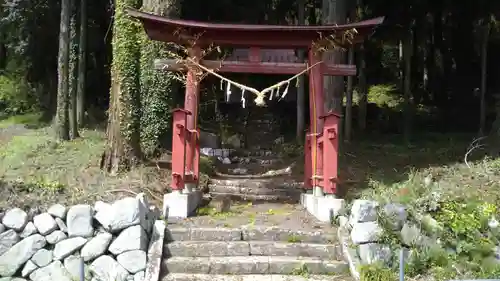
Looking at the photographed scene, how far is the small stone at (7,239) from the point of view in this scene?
6.50 m

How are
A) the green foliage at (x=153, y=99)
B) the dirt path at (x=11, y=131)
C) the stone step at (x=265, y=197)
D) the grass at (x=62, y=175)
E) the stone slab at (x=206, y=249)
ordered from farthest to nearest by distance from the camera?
1. the dirt path at (x=11, y=131)
2. the green foliage at (x=153, y=99)
3. the stone step at (x=265, y=197)
4. the grass at (x=62, y=175)
5. the stone slab at (x=206, y=249)

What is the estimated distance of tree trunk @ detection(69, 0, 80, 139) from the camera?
14.9 metres

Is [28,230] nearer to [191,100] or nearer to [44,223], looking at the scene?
[44,223]

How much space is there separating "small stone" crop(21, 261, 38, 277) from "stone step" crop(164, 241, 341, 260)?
65.4 inches

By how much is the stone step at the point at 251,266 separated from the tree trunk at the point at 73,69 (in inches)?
358

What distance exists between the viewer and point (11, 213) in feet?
21.7

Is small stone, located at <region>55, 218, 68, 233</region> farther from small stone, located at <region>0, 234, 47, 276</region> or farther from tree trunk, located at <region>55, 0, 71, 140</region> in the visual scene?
tree trunk, located at <region>55, 0, 71, 140</region>

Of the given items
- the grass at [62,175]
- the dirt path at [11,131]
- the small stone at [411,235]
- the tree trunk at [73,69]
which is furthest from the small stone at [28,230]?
the dirt path at [11,131]

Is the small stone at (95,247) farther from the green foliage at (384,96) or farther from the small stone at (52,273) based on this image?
the green foliage at (384,96)

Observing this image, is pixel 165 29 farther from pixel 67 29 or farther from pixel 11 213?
pixel 67 29

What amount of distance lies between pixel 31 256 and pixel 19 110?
1585cm

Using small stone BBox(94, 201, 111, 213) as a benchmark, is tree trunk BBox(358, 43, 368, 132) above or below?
above

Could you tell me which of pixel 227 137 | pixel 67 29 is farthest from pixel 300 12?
pixel 67 29

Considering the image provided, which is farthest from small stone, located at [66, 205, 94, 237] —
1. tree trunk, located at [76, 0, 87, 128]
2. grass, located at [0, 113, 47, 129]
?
grass, located at [0, 113, 47, 129]
